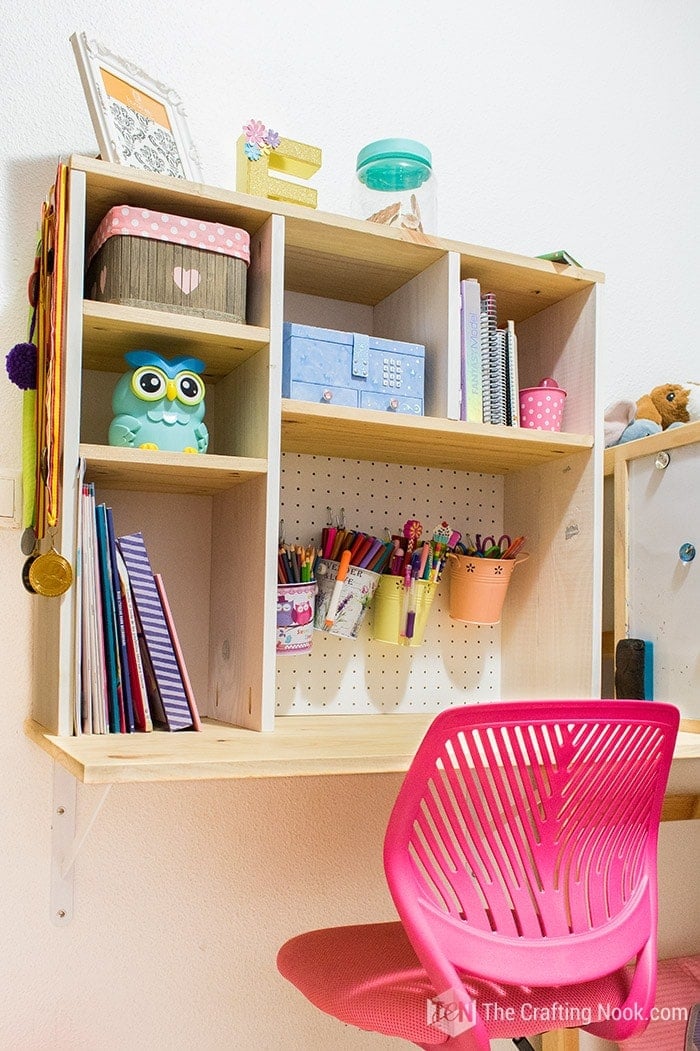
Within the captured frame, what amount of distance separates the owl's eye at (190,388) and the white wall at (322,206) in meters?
0.32

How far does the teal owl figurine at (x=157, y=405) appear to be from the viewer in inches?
52.1

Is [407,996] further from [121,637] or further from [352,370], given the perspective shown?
[352,370]

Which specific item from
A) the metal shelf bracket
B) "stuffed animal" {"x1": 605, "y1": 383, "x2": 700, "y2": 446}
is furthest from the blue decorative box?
the metal shelf bracket

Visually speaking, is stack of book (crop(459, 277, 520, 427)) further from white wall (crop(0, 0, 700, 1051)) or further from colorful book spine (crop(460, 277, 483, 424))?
white wall (crop(0, 0, 700, 1051))

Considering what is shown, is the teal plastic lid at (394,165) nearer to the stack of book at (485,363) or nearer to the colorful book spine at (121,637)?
the stack of book at (485,363)

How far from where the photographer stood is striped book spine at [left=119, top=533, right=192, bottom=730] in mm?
1283

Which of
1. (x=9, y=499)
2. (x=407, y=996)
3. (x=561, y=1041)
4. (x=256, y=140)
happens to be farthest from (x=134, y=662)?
(x=561, y=1041)

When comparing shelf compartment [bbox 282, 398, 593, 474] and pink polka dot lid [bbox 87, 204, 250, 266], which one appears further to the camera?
shelf compartment [bbox 282, 398, 593, 474]

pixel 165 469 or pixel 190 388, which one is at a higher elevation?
pixel 190 388

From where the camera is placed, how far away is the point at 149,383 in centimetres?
133

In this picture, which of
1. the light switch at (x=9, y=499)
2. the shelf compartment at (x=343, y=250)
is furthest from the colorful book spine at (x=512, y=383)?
the light switch at (x=9, y=499)

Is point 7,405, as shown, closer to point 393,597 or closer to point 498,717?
point 393,597

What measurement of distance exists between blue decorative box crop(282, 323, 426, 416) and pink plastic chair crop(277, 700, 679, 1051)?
60cm

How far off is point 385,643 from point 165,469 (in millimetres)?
574
